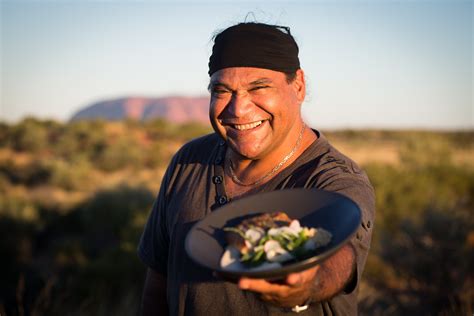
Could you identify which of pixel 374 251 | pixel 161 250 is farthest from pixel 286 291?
pixel 374 251

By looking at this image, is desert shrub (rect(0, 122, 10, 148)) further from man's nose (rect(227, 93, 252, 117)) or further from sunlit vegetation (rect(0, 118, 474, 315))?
man's nose (rect(227, 93, 252, 117))

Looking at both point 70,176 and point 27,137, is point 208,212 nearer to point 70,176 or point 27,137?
point 70,176

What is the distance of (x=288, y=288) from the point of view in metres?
1.61

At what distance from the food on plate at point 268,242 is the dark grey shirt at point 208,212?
19cm

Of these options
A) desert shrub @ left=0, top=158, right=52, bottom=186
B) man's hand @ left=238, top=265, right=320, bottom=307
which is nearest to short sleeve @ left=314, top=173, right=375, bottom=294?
man's hand @ left=238, top=265, right=320, bottom=307

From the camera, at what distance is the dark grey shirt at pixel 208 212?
205 cm

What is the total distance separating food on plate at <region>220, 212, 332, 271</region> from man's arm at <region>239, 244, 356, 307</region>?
6 centimetres

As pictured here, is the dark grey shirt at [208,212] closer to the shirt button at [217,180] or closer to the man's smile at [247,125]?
the shirt button at [217,180]

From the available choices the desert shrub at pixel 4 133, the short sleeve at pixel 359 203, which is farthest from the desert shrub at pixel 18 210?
the desert shrub at pixel 4 133

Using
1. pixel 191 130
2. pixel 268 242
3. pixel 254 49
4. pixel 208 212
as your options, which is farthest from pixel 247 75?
pixel 191 130

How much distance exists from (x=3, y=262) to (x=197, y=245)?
881 centimetres

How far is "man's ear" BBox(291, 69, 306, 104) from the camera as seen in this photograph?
8.29 ft

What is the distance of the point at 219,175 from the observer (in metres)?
2.49

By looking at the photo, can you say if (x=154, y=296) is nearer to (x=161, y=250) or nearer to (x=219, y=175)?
(x=161, y=250)
